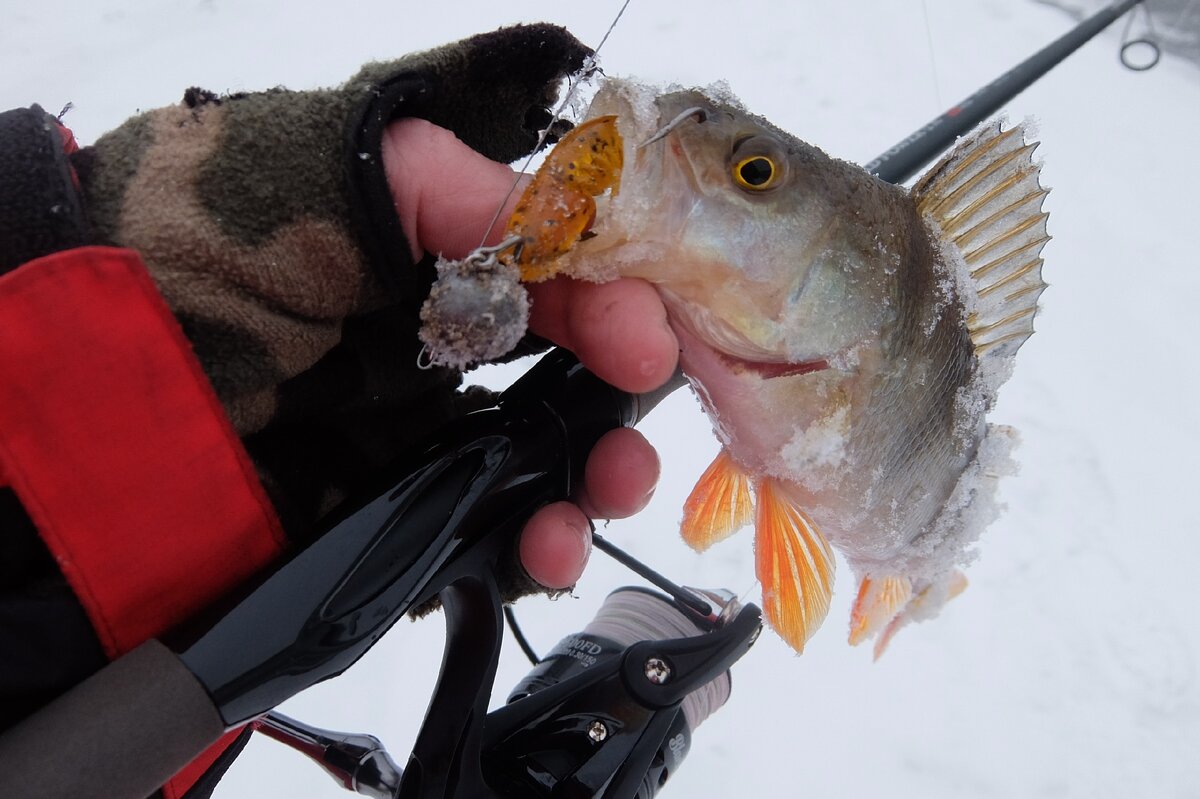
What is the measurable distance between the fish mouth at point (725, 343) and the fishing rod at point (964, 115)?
604 millimetres

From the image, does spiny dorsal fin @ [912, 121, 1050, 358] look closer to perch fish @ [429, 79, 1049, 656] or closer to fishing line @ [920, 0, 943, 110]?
perch fish @ [429, 79, 1049, 656]

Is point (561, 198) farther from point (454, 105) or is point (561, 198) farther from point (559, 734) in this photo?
point (559, 734)

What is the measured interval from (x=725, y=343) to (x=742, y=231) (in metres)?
0.12

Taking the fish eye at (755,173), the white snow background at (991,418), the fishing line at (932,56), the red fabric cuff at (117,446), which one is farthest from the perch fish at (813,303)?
the fishing line at (932,56)

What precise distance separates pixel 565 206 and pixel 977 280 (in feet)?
2.23

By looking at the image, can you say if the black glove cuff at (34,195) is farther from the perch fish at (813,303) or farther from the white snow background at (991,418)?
the white snow background at (991,418)

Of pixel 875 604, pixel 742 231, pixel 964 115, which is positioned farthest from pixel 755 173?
pixel 964 115

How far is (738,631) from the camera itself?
3.26 ft

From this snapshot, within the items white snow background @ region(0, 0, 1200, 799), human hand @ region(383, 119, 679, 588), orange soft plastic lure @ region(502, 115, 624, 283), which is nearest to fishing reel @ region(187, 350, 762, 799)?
human hand @ region(383, 119, 679, 588)

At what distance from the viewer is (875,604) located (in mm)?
1396

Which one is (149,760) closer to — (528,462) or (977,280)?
(528,462)

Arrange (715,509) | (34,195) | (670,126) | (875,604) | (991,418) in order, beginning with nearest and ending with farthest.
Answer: (34,195), (670,126), (715,509), (875,604), (991,418)

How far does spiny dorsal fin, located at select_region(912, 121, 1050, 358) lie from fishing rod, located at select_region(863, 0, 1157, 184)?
0.30 metres

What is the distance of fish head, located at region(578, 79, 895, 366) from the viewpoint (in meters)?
0.76
